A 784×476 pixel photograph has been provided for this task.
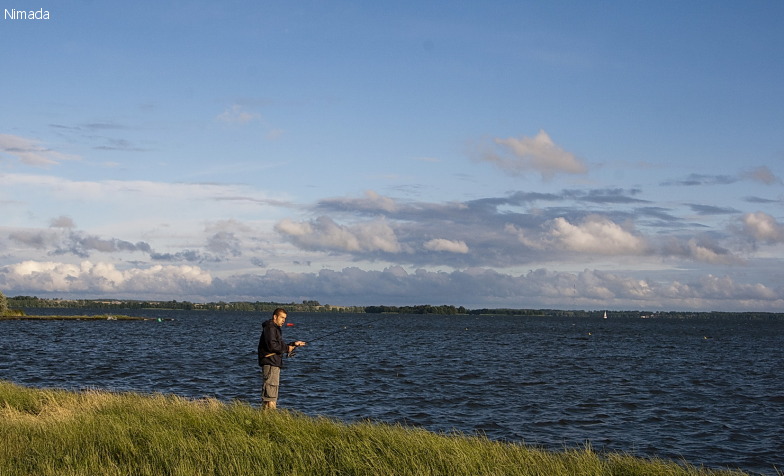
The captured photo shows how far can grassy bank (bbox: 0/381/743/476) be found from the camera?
1090 cm

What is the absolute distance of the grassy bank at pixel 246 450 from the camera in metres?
10.9

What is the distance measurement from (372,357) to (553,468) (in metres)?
41.8

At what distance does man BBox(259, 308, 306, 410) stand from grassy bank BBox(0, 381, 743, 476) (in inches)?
66.0

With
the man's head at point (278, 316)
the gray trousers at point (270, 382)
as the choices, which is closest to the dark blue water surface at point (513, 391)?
the gray trousers at point (270, 382)

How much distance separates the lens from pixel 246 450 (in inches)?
456

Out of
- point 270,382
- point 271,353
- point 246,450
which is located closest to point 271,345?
point 271,353

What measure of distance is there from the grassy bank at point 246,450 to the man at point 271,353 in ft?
5.50

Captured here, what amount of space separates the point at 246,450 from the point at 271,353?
484 cm

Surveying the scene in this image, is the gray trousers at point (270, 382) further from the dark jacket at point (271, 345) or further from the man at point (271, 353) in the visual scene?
the dark jacket at point (271, 345)

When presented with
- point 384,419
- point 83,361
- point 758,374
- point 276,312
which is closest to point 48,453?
point 276,312

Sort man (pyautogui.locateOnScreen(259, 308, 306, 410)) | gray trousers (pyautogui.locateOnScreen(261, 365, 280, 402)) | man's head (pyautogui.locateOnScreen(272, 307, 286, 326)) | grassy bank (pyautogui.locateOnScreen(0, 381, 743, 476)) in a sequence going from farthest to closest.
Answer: gray trousers (pyautogui.locateOnScreen(261, 365, 280, 402)) < man (pyautogui.locateOnScreen(259, 308, 306, 410)) < man's head (pyautogui.locateOnScreen(272, 307, 286, 326)) < grassy bank (pyautogui.locateOnScreen(0, 381, 743, 476))

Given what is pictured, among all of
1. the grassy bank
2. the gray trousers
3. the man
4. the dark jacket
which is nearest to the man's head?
the man

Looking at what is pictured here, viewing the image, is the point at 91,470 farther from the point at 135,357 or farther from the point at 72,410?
the point at 135,357

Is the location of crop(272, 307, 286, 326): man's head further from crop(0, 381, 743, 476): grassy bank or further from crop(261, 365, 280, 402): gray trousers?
crop(0, 381, 743, 476): grassy bank
